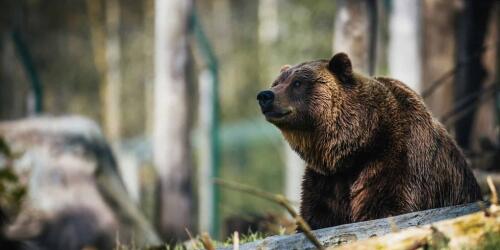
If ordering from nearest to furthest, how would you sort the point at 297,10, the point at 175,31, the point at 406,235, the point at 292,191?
the point at 406,235 → the point at 175,31 → the point at 292,191 → the point at 297,10

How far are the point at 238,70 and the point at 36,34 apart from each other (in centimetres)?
945

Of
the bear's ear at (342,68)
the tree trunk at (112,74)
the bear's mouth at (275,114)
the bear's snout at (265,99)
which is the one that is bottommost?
the tree trunk at (112,74)

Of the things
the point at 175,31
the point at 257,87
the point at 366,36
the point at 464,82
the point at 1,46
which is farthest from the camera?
the point at 257,87

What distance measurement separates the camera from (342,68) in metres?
6.09

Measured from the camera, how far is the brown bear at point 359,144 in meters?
5.71

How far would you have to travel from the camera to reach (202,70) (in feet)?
38.5

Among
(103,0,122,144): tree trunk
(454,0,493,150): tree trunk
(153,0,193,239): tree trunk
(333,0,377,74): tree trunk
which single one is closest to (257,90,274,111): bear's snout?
(333,0,377,74): tree trunk

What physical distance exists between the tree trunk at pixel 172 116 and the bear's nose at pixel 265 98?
5.59 metres

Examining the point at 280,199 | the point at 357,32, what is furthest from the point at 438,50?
the point at 280,199

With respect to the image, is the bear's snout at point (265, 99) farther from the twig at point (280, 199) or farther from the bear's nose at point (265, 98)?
the twig at point (280, 199)

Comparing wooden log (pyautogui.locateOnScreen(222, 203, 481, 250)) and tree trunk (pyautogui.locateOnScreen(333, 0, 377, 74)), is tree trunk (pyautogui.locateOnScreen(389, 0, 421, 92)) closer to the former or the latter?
tree trunk (pyautogui.locateOnScreen(333, 0, 377, 74))

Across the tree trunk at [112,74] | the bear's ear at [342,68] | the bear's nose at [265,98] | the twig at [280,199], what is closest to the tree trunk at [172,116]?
the bear's ear at [342,68]

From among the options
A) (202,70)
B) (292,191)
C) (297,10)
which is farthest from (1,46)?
(202,70)

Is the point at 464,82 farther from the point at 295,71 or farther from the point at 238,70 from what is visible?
the point at 238,70
